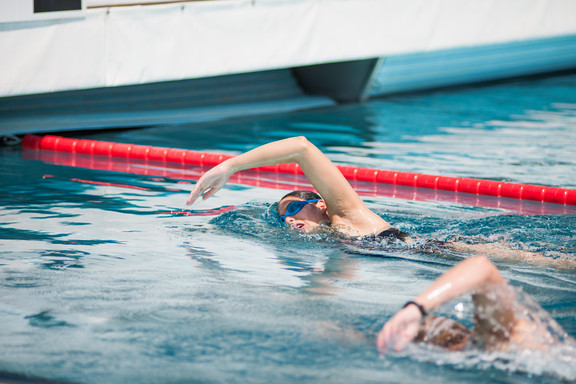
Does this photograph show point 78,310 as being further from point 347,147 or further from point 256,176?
point 347,147

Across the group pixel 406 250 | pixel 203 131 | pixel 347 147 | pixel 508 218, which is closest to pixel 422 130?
pixel 347 147

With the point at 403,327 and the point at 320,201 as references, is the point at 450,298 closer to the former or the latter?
the point at 403,327

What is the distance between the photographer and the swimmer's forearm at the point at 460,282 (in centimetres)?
274

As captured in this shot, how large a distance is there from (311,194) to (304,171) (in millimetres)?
325

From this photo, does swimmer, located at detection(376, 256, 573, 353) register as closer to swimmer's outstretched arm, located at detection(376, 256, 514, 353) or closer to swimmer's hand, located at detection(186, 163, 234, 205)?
swimmer's outstretched arm, located at detection(376, 256, 514, 353)

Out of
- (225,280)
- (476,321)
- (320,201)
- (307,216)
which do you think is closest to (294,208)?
(307,216)

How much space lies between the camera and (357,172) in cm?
680

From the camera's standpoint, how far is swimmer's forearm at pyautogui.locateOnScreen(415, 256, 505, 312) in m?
2.74

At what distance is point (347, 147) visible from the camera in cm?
827

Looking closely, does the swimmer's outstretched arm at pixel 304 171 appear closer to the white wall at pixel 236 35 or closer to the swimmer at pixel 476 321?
the swimmer at pixel 476 321

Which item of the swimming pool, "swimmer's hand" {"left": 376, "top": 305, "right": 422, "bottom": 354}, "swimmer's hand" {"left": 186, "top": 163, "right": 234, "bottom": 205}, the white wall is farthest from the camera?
the white wall

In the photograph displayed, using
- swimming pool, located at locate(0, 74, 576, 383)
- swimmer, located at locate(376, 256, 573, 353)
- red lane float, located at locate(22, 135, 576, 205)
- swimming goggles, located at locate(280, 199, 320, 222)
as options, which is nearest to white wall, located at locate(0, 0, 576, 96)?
red lane float, located at locate(22, 135, 576, 205)

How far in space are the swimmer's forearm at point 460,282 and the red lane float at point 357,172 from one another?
353cm

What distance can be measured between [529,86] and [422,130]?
475 cm
